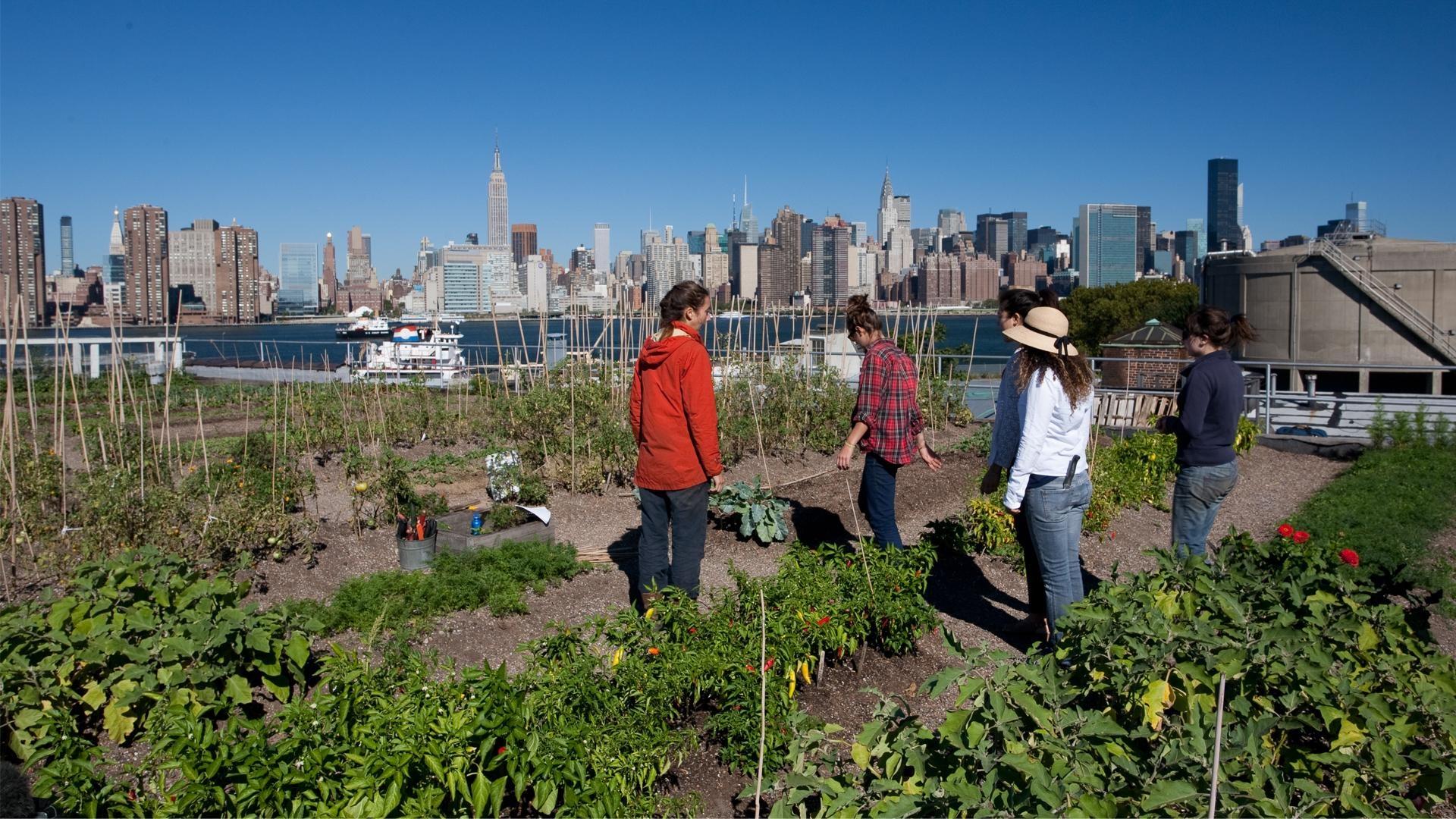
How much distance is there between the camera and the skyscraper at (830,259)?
25359 mm

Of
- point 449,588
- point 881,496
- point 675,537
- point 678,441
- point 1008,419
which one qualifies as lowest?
point 449,588

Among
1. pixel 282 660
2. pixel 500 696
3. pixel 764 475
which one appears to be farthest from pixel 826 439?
pixel 500 696

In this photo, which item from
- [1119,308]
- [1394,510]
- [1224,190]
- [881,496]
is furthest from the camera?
[1224,190]

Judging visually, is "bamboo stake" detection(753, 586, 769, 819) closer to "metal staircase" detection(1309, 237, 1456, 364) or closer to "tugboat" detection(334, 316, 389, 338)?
"metal staircase" detection(1309, 237, 1456, 364)

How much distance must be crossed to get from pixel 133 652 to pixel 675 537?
88.7 inches

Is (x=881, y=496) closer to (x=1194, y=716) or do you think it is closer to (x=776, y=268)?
(x=1194, y=716)

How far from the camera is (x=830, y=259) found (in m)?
29.4

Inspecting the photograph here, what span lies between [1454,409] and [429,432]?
47.4 ft

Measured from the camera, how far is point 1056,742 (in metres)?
2.33

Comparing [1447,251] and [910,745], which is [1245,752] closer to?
[910,745]

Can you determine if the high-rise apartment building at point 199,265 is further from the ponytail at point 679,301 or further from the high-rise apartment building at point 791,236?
the ponytail at point 679,301

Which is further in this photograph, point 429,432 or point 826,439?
point 429,432

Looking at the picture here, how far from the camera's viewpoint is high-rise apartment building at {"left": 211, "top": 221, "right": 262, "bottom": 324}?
215ft

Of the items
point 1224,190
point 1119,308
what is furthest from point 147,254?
Result: point 1224,190
